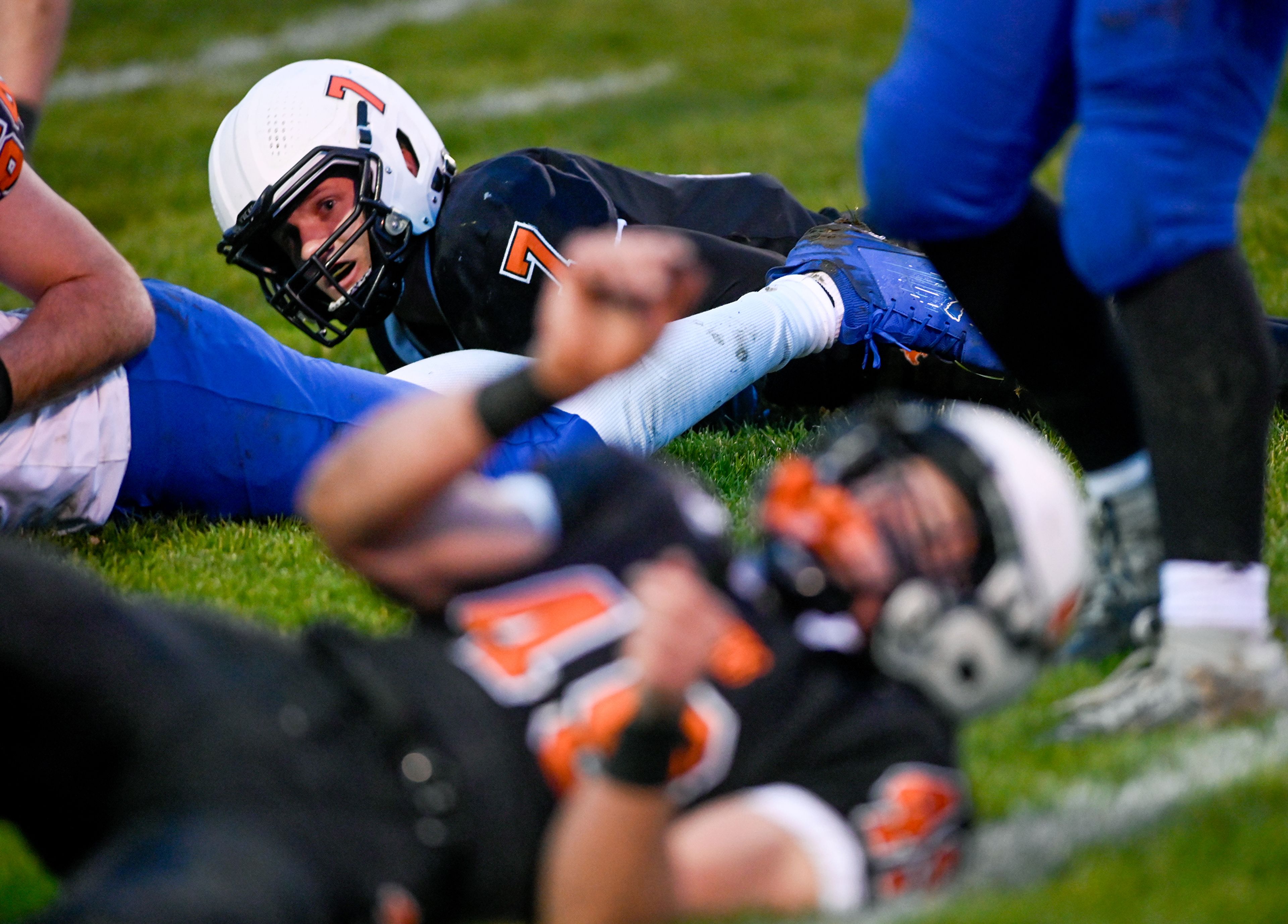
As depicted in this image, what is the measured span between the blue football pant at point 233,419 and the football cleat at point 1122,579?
4.56 feet

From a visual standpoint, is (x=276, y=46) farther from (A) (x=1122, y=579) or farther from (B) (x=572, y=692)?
(B) (x=572, y=692)

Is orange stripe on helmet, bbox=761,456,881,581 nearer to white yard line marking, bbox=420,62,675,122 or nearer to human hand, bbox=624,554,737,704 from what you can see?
human hand, bbox=624,554,737,704

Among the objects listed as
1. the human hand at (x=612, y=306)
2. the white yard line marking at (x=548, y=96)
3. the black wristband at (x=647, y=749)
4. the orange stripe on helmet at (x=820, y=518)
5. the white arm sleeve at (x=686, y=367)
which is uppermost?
the human hand at (x=612, y=306)

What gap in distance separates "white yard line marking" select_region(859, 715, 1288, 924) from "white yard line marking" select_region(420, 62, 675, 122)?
888 cm

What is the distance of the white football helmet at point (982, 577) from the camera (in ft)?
6.59

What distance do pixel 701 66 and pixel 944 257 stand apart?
33.8 feet

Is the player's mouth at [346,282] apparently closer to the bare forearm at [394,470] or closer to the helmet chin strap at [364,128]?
the helmet chin strap at [364,128]

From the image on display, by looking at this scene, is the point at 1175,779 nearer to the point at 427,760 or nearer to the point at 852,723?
the point at 852,723

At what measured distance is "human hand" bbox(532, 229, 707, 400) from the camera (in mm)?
1852

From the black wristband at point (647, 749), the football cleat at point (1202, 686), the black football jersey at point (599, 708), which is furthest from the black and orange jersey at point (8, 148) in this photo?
the football cleat at point (1202, 686)

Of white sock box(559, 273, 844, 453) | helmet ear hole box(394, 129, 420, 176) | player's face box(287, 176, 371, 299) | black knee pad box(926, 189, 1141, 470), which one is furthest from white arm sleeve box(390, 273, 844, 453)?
black knee pad box(926, 189, 1141, 470)

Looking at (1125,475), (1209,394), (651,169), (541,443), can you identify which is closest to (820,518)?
(1209,394)

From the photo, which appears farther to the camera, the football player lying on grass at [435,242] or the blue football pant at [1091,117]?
the football player lying on grass at [435,242]

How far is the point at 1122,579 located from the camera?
2695 mm
